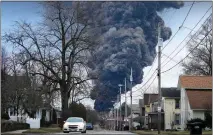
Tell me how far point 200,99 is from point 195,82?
5.21ft

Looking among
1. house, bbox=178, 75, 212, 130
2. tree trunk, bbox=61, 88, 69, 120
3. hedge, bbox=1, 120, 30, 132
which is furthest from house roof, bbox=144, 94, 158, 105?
tree trunk, bbox=61, 88, 69, 120

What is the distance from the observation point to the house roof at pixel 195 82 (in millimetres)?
37094

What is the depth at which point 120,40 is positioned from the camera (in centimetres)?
3731

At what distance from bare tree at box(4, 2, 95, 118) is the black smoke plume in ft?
3.91

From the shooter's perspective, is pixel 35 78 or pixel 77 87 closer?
pixel 77 87

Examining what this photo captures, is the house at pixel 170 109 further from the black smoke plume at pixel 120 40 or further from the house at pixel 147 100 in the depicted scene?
the house at pixel 147 100

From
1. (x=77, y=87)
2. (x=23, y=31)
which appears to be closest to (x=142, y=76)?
(x=77, y=87)

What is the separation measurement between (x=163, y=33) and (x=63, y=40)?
8119mm

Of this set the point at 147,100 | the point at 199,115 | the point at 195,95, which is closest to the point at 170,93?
the point at 195,95

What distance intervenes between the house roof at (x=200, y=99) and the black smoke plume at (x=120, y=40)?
5.43m

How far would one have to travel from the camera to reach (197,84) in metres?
38.5

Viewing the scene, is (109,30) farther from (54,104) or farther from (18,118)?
(18,118)

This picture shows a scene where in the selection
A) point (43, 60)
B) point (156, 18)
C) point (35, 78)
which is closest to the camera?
point (156, 18)

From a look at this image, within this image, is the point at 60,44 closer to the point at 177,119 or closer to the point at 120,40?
the point at 120,40
